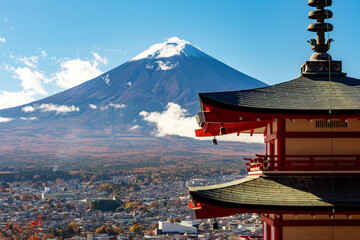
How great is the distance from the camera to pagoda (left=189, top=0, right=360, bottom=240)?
8711 mm

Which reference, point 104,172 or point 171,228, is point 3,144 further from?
point 171,228

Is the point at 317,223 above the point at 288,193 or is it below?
below

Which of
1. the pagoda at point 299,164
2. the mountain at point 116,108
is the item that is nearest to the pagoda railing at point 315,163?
the pagoda at point 299,164

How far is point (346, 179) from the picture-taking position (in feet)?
30.1

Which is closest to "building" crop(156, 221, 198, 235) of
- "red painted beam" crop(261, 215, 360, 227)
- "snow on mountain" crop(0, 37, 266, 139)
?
"red painted beam" crop(261, 215, 360, 227)

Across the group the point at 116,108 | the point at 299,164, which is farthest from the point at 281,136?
the point at 116,108

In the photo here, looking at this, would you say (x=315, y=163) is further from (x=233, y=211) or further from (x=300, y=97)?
(x=233, y=211)

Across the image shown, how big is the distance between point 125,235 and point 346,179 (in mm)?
54021

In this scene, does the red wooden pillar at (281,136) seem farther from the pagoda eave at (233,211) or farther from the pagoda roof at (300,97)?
the pagoda eave at (233,211)

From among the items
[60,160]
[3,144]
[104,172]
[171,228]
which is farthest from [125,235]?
[3,144]

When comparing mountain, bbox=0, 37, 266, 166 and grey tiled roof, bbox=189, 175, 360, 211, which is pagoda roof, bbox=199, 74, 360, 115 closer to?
grey tiled roof, bbox=189, 175, 360, 211

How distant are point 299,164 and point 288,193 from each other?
Answer: 632 millimetres

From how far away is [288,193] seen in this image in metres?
8.94

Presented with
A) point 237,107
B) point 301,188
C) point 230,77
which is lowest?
point 301,188
